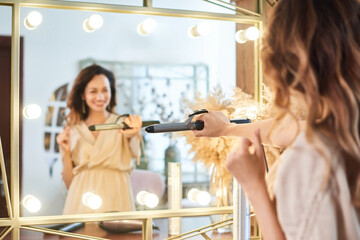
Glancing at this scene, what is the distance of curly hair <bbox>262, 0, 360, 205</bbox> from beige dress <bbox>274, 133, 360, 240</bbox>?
1.0 inches

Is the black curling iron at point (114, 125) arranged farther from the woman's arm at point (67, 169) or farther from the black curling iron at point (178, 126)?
the black curling iron at point (178, 126)

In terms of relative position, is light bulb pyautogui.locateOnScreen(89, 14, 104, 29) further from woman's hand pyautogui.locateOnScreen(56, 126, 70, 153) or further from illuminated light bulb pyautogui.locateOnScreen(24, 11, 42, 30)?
woman's hand pyautogui.locateOnScreen(56, 126, 70, 153)

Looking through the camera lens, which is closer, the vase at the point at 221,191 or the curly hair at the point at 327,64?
the curly hair at the point at 327,64

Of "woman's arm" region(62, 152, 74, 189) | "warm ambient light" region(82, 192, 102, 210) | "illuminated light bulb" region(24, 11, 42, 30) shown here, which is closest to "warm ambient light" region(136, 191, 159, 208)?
"warm ambient light" region(82, 192, 102, 210)

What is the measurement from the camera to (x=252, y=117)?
1559 millimetres

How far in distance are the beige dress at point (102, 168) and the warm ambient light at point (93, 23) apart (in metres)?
0.30

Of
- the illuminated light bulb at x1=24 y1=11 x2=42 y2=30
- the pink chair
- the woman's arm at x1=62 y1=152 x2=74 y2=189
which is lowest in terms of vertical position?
the pink chair

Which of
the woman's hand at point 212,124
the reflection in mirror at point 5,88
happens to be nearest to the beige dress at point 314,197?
the woman's hand at point 212,124

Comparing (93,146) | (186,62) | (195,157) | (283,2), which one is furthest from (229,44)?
(283,2)

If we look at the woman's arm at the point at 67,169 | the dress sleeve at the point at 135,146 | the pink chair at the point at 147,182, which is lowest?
the pink chair at the point at 147,182

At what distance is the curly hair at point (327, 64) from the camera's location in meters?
0.62

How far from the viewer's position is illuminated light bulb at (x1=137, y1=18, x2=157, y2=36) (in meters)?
1.60

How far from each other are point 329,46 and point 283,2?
0.11 meters

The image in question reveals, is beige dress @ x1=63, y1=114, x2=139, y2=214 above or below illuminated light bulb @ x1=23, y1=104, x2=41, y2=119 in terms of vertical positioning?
below
